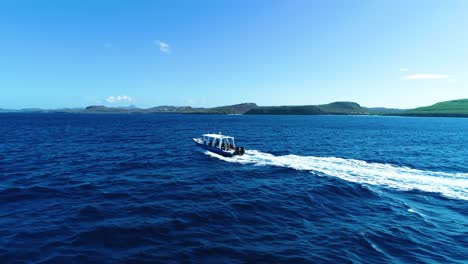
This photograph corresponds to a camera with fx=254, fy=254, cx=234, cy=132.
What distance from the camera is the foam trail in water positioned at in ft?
117

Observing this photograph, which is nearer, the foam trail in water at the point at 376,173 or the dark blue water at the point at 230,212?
the dark blue water at the point at 230,212

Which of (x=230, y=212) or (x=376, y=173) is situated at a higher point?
(x=376, y=173)

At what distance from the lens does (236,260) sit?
18109 millimetres

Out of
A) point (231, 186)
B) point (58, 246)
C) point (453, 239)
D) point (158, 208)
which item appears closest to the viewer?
point (58, 246)

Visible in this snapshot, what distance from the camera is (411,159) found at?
56625 millimetres

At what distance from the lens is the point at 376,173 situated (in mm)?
42750

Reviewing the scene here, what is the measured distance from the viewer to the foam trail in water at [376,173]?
3566cm

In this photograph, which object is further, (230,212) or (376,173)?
(376,173)

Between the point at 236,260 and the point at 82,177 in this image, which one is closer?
the point at 236,260

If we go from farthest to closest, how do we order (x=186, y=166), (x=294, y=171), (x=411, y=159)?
(x=411, y=159), (x=186, y=166), (x=294, y=171)

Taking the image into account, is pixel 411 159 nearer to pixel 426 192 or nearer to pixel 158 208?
pixel 426 192

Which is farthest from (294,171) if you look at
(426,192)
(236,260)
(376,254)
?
(236,260)

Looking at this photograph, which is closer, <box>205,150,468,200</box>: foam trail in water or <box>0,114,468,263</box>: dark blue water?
<box>0,114,468,263</box>: dark blue water

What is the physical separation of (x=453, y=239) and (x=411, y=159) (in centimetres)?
3992
